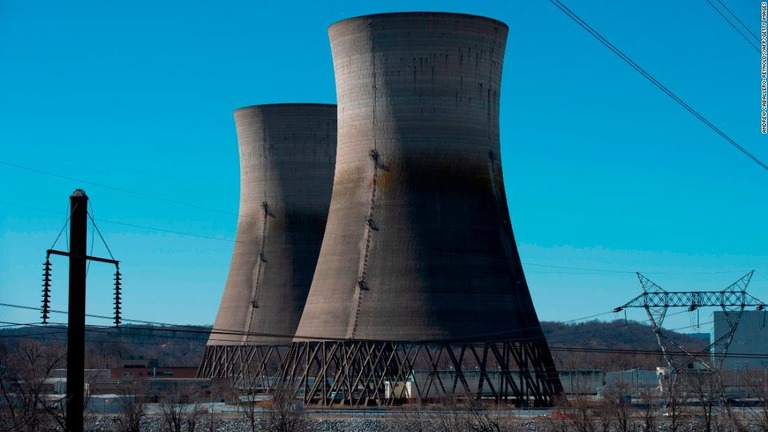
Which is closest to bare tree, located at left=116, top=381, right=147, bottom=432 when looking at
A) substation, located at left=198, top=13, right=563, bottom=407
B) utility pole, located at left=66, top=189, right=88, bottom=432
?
substation, located at left=198, top=13, right=563, bottom=407

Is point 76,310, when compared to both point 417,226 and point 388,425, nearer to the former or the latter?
point 388,425

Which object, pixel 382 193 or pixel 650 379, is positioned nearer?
pixel 382 193

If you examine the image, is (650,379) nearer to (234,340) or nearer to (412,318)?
(234,340)

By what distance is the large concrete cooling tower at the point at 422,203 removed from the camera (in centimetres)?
3572

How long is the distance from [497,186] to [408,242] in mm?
3223

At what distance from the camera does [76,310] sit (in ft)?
51.1

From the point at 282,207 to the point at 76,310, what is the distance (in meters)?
31.7

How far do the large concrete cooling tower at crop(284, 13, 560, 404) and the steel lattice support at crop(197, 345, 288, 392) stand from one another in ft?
38.6

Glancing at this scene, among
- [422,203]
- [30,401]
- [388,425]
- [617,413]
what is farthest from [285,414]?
[30,401]

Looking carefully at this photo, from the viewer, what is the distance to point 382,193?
36.3 metres

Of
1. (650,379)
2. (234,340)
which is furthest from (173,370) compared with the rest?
(650,379)

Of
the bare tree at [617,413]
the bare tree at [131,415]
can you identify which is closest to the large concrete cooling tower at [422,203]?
the bare tree at [617,413]

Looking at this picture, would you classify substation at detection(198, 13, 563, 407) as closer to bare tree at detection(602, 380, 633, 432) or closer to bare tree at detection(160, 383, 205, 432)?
bare tree at detection(602, 380, 633, 432)

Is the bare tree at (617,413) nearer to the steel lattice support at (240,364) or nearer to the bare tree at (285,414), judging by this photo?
the bare tree at (285,414)
